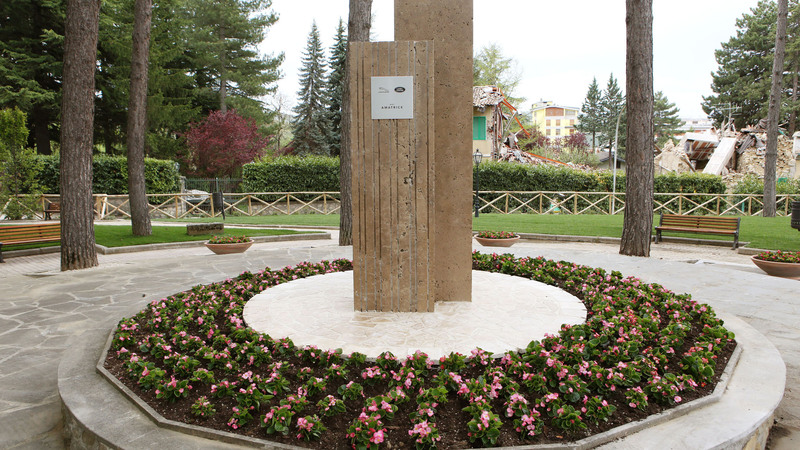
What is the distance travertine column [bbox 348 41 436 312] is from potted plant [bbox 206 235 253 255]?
543 centimetres

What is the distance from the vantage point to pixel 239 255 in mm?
8219

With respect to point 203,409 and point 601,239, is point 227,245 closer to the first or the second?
point 203,409

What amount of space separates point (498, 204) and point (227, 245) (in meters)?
14.5

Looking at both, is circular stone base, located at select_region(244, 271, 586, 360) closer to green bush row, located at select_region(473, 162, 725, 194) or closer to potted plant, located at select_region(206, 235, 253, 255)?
potted plant, located at select_region(206, 235, 253, 255)

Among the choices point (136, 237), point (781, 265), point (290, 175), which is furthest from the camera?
point (290, 175)

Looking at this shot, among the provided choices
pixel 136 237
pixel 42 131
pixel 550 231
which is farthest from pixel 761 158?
pixel 42 131

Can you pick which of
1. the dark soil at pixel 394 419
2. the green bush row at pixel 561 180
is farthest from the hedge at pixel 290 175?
the dark soil at pixel 394 419

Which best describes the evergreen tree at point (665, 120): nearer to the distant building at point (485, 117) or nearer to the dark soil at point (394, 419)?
the distant building at point (485, 117)

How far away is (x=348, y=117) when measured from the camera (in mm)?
9195

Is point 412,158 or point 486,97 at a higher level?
point 486,97

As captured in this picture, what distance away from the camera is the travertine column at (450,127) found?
159 inches

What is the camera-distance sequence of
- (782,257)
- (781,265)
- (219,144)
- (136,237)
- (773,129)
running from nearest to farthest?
(781,265)
(782,257)
(136,237)
(773,129)
(219,144)

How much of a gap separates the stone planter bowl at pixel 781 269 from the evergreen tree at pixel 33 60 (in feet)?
77.8

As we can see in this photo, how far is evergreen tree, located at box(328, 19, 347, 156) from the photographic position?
107 ft
